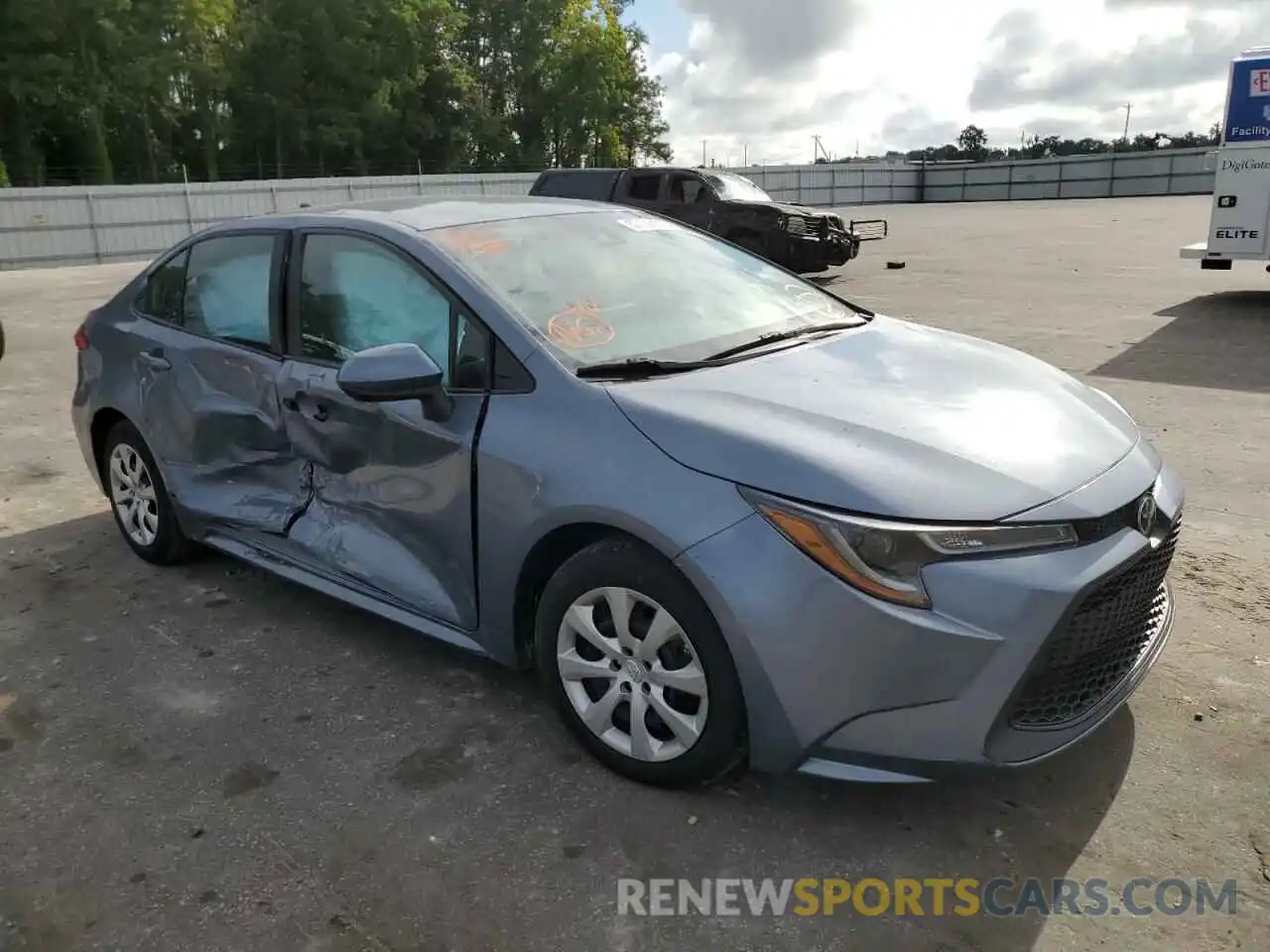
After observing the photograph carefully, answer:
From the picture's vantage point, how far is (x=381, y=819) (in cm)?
280

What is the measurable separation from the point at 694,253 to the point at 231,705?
2.26 meters

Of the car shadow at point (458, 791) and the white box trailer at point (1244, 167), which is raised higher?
the white box trailer at point (1244, 167)

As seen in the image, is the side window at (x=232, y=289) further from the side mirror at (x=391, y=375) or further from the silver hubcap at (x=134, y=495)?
the side mirror at (x=391, y=375)

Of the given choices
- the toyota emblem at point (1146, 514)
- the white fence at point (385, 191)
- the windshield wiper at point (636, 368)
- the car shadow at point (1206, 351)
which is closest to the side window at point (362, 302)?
the windshield wiper at point (636, 368)

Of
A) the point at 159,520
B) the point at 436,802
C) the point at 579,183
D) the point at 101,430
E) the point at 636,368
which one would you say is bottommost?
Result: the point at 436,802

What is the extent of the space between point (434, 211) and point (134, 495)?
81.5 inches

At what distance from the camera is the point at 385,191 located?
31578 millimetres

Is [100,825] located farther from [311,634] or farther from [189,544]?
[189,544]

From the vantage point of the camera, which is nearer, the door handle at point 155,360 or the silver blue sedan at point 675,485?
the silver blue sedan at point 675,485

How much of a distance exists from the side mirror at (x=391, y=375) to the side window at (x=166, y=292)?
69.6 inches

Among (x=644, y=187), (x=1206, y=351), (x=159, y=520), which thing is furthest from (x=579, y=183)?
(x=159, y=520)

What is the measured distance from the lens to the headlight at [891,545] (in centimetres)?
238

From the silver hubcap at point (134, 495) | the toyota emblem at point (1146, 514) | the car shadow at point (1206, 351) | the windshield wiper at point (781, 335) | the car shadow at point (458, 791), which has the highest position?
the windshield wiper at point (781, 335)

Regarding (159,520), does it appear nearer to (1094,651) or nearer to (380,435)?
(380,435)
